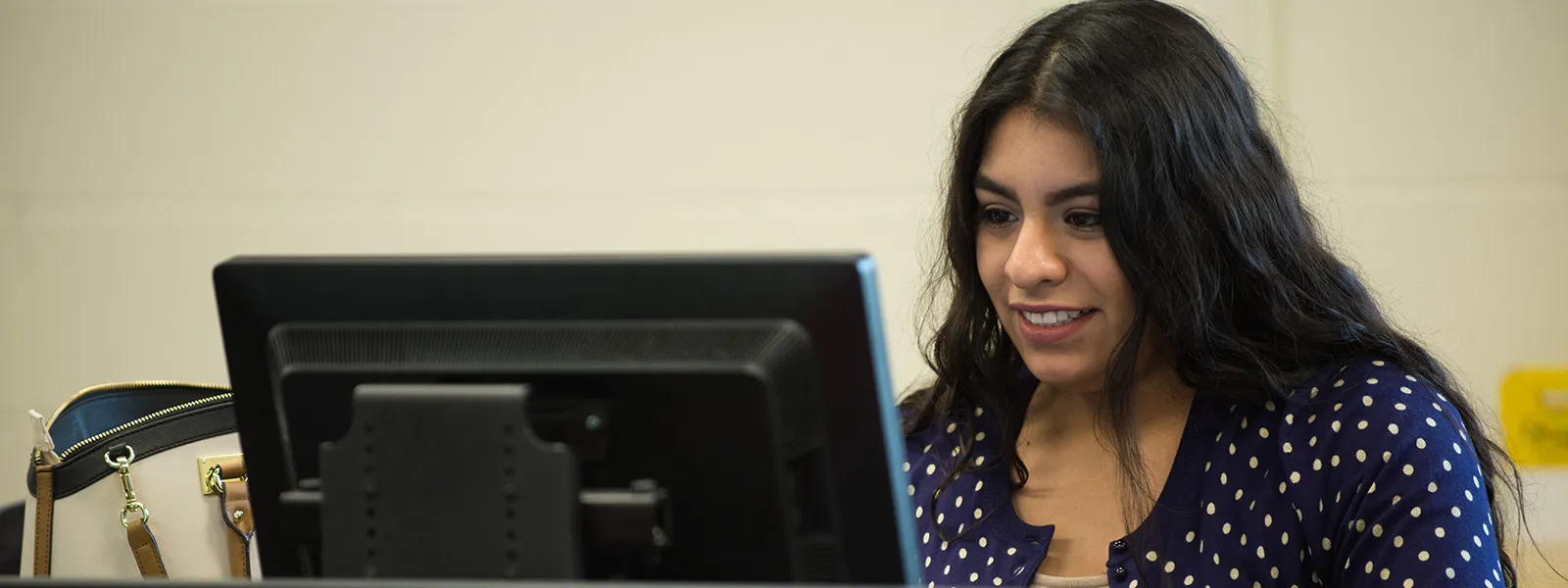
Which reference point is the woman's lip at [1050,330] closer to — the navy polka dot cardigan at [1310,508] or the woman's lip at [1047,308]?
the woman's lip at [1047,308]

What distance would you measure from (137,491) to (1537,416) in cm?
238

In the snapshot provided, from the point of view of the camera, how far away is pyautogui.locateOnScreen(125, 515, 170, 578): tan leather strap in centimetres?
141

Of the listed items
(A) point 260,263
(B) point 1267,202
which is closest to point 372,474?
(A) point 260,263

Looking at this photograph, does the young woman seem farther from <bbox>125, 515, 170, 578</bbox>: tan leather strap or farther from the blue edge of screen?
<bbox>125, 515, 170, 578</bbox>: tan leather strap

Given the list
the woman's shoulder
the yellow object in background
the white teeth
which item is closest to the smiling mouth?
the white teeth

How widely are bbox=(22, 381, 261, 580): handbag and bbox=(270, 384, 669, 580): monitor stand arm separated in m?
0.69

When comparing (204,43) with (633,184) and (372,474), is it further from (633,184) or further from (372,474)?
(372,474)

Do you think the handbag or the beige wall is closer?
the handbag

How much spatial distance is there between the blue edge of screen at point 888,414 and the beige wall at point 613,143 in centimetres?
185

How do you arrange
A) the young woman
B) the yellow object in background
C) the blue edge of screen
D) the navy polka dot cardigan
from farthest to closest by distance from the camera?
the yellow object in background < the young woman < the navy polka dot cardigan < the blue edge of screen

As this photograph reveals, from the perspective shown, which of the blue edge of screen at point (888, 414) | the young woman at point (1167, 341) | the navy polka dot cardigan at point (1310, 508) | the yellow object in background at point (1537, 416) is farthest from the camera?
the yellow object in background at point (1537, 416)

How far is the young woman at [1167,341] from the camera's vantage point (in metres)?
1.34

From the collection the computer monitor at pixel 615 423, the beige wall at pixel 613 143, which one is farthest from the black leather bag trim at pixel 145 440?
the beige wall at pixel 613 143

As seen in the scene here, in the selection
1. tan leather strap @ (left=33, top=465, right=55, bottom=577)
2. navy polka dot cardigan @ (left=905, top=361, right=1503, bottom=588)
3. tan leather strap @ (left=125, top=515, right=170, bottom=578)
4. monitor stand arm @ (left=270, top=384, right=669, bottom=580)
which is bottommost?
navy polka dot cardigan @ (left=905, top=361, right=1503, bottom=588)
